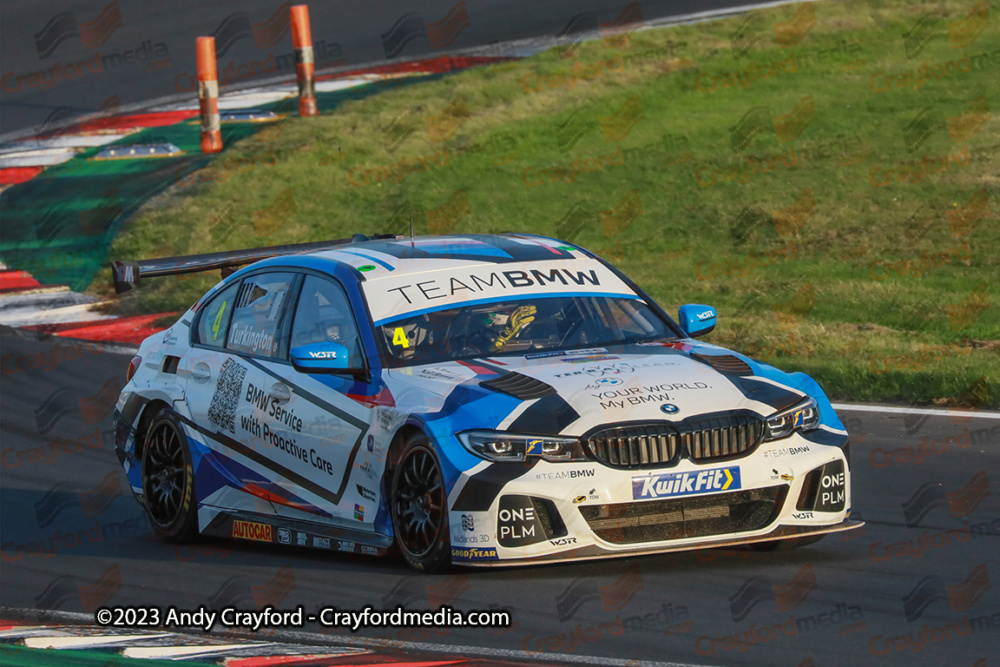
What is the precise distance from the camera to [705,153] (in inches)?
752

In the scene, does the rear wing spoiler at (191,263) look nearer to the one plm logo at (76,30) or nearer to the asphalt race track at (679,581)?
the asphalt race track at (679,581)

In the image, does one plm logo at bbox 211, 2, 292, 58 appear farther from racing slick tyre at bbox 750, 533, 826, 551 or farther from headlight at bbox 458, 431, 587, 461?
headlight at bbox 458, 431, 587, 461

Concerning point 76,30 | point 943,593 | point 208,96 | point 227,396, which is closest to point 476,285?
point 227,396

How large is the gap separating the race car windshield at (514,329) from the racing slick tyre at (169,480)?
5.32ft

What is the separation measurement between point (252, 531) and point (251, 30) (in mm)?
18251

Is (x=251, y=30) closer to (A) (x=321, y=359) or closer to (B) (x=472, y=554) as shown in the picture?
(A) (x=321, y=359)

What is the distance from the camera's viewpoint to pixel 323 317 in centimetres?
745

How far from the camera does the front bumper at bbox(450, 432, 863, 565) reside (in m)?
6.07

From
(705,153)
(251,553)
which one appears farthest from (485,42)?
(251,553)

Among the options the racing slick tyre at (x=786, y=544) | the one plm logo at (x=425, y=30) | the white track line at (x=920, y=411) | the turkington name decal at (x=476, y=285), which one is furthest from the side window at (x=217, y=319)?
the one plm logo at (x=425, y=30)

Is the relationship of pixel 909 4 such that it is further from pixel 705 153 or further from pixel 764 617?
pixel 764 617

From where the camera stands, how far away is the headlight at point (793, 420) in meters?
6.36

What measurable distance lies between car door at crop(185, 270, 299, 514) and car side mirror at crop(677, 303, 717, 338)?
1934 mm

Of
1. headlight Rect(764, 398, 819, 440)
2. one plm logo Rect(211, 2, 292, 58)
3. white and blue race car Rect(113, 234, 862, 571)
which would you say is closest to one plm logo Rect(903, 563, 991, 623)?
white and blue race car Rect(113, 234, 862, 571)
